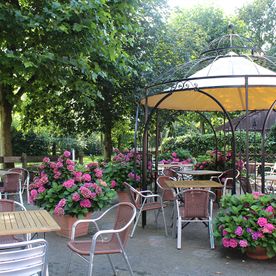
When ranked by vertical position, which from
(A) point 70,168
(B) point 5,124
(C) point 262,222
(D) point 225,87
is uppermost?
(D) point 225,87

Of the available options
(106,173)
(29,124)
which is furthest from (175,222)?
(29,124)

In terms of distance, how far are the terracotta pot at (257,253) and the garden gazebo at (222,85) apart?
1715 millimetres

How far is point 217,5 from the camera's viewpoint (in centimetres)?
2511

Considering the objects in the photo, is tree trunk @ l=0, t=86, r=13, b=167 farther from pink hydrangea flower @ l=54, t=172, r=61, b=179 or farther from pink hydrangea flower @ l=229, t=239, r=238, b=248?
pink hydrangea flower @ l=229, t=239, r=238, b=248

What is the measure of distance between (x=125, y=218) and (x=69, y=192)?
195cm

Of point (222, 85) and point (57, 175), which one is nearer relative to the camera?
point (57, 175)

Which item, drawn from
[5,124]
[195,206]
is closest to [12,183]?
[195,206]

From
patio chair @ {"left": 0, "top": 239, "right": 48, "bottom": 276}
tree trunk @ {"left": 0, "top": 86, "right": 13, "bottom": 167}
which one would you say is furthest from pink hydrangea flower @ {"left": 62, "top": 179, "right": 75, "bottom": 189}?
tree trunk @ {"left": 0, "top": 86, "right": 13, "bottom": 167}

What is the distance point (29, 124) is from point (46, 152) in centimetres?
797

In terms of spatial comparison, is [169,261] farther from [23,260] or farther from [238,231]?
[23,260]

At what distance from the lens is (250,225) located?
14.1 ft

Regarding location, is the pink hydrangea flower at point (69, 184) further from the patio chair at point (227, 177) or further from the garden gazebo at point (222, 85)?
the patio chair at point (227, 177)

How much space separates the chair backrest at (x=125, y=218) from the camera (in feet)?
11.6

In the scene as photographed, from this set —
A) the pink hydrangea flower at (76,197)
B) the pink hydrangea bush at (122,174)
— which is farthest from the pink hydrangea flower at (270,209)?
the pink hydrangea bush at (122,174)
